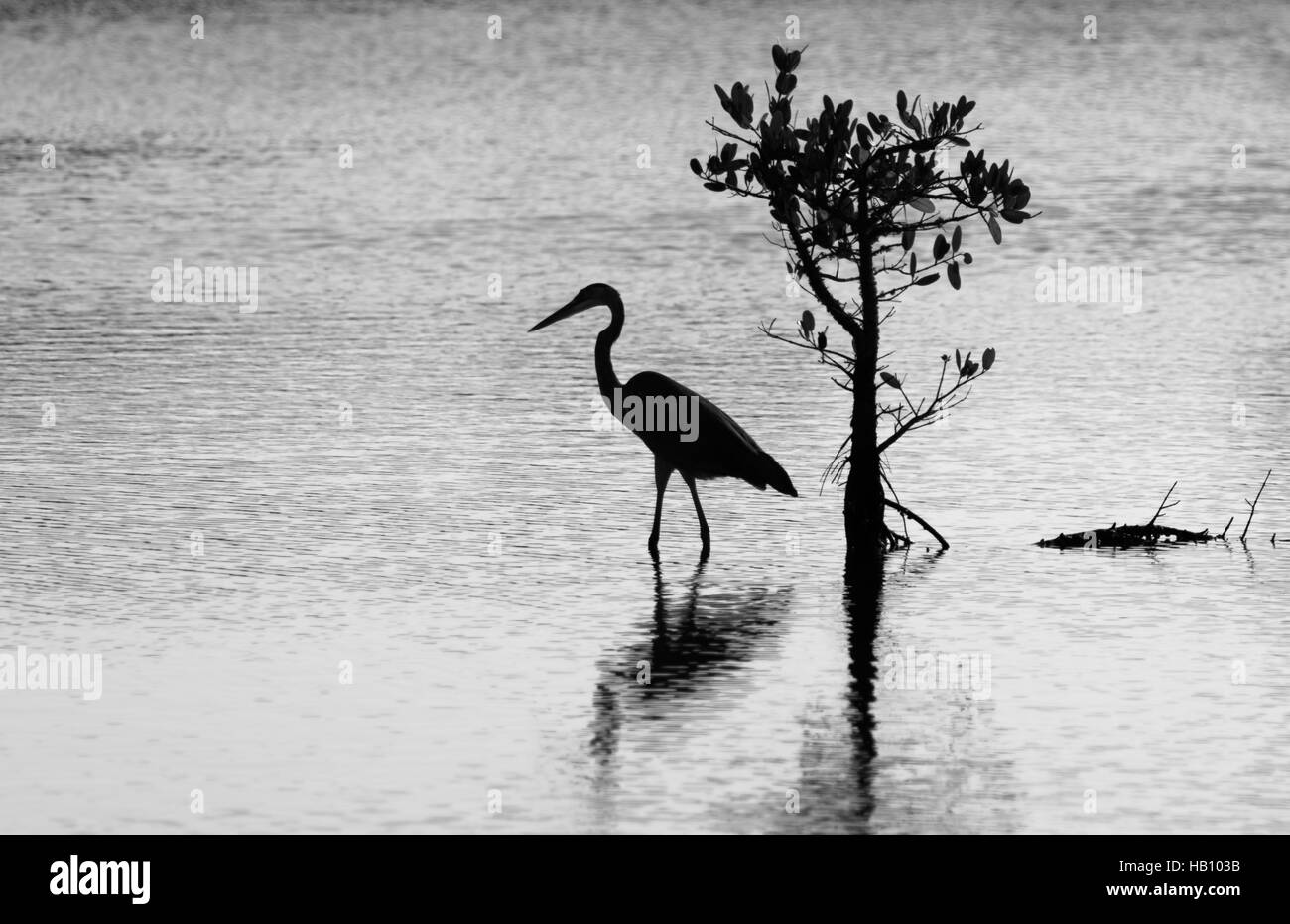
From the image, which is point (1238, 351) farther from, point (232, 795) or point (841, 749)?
point (232, 795)

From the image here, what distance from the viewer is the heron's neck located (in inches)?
616

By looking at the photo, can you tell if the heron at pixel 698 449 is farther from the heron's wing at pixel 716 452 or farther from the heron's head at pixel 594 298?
the heron's head at pixel 594 298

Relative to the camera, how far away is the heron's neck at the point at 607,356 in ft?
51.4

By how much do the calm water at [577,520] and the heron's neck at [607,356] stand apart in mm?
860

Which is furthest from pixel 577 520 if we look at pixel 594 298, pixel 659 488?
pixel 594 298

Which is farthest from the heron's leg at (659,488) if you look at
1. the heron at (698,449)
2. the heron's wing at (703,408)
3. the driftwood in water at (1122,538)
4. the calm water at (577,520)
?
the driftwood in water at (1122,538)

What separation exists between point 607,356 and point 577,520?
46.5 inches

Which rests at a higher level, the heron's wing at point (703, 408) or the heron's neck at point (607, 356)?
the heron's neck at point (607, 356)

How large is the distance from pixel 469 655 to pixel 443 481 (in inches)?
185

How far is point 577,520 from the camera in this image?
15477mm

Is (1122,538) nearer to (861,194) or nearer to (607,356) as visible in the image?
(861,194)

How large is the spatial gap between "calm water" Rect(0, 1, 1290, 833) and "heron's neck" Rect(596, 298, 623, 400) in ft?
2.82

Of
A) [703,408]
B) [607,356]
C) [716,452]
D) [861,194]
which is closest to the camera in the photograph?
[861,194]
